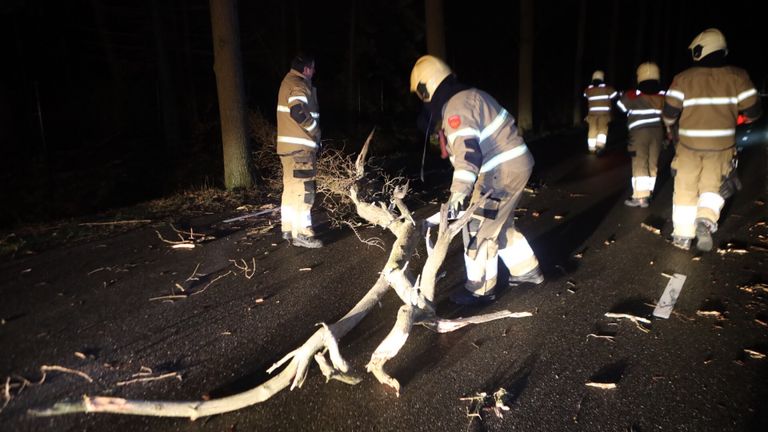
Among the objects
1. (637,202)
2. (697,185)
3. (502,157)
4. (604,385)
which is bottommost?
(604,385)

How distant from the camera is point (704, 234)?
480 centimetres

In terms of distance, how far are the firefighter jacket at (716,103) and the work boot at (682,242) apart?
96 cm

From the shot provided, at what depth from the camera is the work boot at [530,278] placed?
404 cm

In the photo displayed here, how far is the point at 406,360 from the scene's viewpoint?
3.00m

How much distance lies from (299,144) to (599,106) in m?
8.19

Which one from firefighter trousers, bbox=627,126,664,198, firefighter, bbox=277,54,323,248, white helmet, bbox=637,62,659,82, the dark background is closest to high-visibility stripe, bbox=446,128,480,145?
firefighter, bbox=277,54,323,248

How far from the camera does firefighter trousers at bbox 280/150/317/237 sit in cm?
514

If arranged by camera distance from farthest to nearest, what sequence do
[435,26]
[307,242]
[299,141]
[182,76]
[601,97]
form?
[182,76] < [435,26] < [601,97] < [307,242] < [299,141]

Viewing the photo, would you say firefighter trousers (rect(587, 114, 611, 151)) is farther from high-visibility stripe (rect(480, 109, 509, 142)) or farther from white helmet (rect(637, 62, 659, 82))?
high-visibility stripe (rect(480, 109, 509, 142))

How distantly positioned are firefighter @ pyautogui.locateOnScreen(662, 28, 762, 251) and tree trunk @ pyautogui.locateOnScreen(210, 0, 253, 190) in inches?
242

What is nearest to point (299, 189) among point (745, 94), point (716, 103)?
point (716, 103)

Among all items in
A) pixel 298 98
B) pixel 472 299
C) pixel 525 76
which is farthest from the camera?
pixel 525 76

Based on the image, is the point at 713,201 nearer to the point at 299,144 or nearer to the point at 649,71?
the point at 649,71

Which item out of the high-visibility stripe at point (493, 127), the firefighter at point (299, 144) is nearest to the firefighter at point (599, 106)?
the firefighter at point (299, 144)
